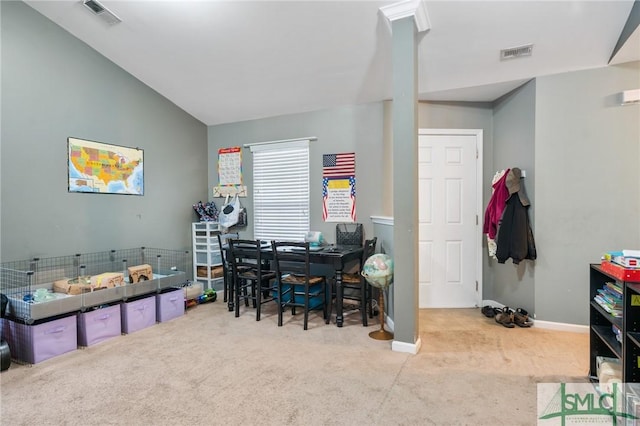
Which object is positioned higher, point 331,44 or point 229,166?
point 331,44

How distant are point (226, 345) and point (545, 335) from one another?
295 cm

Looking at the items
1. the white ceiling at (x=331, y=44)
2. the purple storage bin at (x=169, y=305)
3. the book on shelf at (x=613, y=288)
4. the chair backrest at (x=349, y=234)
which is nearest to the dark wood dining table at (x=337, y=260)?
the chair backrest at (x=349, y=234)

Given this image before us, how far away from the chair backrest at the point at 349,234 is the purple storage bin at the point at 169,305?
1.98m

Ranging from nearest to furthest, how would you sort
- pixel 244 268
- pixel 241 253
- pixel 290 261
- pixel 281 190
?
pixel 290 261 < pixel 241 253 < pixel 244 268 < pixel 281 190

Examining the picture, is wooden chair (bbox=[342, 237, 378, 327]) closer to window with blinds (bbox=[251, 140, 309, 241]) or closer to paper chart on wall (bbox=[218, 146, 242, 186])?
window with blinds (bbox=[251, 140, 309, 241])

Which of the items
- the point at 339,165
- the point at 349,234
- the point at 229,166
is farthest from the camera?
the point at 229,166

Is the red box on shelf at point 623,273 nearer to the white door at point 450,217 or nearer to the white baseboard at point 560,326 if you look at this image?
the white baseboard at point 560,326

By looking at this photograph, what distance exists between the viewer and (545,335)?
124 inches

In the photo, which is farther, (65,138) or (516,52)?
(65,138)

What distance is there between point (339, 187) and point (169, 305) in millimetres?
2436

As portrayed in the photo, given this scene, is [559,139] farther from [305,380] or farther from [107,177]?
[107,177]

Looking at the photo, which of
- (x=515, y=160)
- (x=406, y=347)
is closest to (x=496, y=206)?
(x=515, y=160)

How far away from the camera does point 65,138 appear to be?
3436 millimetres

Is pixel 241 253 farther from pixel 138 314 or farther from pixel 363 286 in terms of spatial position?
pixel 363 286
